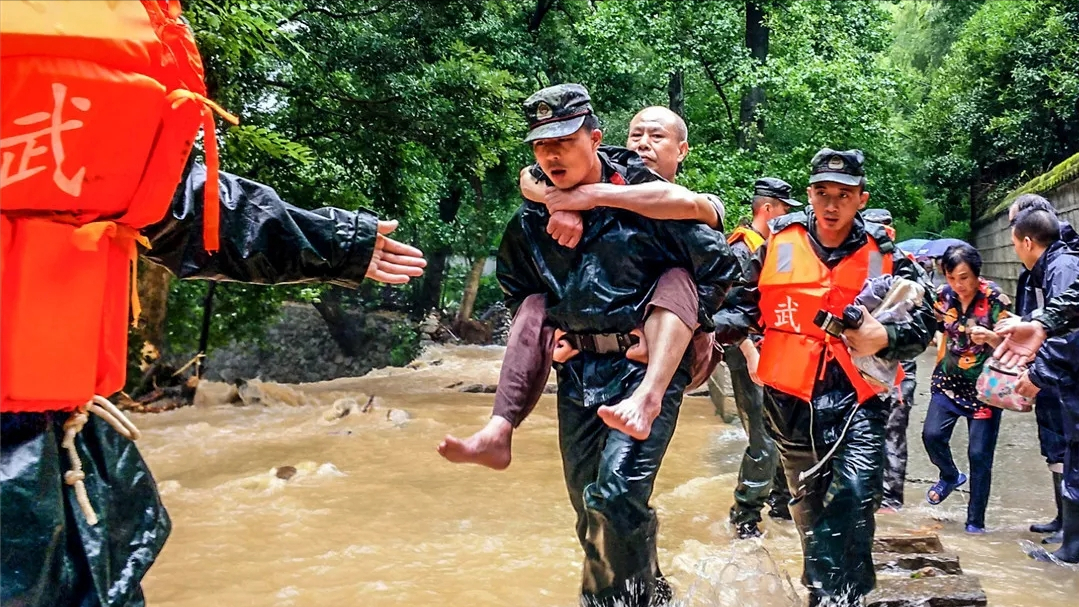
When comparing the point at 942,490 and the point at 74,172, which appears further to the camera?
the point at 942,490

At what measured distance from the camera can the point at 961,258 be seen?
18.8 ft

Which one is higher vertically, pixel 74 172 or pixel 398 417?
pixel 74 172

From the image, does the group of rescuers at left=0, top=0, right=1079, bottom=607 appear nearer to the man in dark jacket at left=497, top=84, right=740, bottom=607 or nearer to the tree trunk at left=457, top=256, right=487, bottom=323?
the man in dark jacket at left=497, top=84, right=740, bottom=607

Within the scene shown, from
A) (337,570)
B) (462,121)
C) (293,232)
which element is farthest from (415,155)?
(293,232)

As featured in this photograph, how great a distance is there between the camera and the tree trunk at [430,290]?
22.6 metres

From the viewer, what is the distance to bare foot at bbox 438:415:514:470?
3.09m

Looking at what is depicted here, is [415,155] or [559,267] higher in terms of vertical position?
[415,155]

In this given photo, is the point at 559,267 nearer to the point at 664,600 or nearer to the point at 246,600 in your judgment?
the point at 664,600

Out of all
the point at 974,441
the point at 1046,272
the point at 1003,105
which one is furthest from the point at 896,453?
the point at 1003,105

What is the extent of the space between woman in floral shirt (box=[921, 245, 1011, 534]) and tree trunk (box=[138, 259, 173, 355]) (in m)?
8.34

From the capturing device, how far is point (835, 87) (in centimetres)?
1449

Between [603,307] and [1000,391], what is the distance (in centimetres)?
329

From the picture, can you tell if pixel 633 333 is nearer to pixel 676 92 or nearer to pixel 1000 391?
pixel 1000 391

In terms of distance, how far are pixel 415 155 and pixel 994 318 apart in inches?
342
